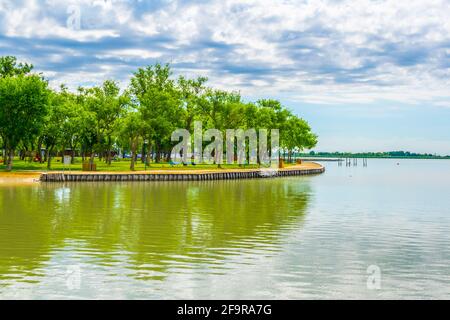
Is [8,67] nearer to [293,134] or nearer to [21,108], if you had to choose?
[21,108]

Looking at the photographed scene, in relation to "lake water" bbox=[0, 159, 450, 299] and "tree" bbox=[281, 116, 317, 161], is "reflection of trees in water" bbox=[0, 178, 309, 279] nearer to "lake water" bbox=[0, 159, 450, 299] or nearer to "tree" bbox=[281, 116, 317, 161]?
"lake water" bbox=[0, 159, 450, 299]

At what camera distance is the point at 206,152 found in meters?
133

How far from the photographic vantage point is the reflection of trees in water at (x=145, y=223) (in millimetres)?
27453

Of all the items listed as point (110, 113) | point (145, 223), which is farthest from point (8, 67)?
point (145, 223)

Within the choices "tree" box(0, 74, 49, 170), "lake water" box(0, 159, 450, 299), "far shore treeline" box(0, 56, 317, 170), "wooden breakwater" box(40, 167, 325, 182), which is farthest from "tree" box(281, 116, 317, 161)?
"lake water" box(0, 159, 450, 299)

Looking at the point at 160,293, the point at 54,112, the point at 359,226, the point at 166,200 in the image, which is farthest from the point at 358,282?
the point at 54,112

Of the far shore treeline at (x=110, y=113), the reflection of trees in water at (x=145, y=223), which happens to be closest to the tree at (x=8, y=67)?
the far shore treeline at (x=110, y=113)

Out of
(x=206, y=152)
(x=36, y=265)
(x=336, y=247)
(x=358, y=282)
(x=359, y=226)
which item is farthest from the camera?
(x=206, y=152)

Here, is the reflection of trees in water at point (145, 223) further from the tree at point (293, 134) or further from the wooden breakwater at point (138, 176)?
the tree at point (293, 134)

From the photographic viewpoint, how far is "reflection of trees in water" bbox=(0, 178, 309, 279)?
27.5 meters

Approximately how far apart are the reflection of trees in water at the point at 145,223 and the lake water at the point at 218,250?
0.07m

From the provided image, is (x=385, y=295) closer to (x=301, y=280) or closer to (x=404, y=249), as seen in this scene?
(x=301, y=280)

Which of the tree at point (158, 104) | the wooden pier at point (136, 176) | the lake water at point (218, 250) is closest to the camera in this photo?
the lake water at point (218, 250)
